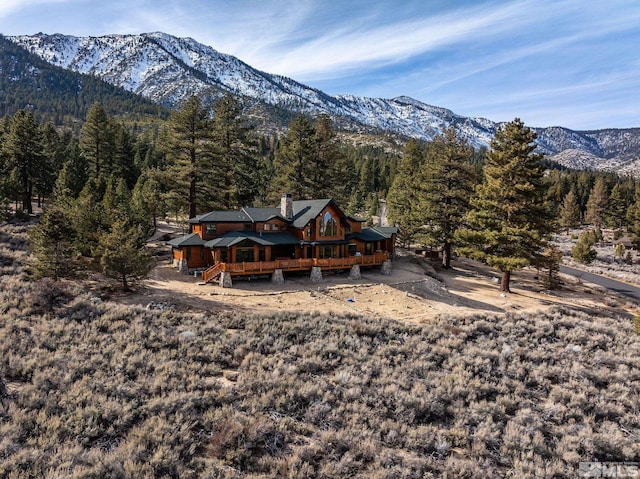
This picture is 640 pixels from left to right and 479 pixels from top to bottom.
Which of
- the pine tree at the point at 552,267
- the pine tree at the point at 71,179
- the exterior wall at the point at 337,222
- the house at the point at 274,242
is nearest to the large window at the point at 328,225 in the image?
the house at the point at 274,242

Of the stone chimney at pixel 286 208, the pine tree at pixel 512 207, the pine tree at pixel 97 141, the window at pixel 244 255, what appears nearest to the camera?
the window at pixel 244 255

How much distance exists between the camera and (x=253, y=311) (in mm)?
20953

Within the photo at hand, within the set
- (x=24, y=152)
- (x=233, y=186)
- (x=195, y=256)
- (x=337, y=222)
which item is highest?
(x=24, y=152)

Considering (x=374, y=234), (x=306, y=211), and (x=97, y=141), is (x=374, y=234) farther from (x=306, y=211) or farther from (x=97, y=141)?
(x=97, y=141)

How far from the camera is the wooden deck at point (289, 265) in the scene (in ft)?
87.7

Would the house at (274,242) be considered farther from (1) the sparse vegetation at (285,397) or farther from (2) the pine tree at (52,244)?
(1) the sparse vegetation at (285,397)

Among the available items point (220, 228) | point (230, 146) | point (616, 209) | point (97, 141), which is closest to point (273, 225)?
point (220, 228)

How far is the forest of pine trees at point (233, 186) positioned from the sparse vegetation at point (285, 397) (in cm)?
543

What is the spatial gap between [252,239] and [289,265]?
137 inches

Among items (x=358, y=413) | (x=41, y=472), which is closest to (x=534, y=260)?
(x=358, y=413)

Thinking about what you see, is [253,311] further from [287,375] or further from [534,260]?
[534,260]

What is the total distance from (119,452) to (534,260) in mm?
30244

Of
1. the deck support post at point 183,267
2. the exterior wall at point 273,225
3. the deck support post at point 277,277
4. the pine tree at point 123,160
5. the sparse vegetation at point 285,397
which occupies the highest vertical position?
the pine tree at point 123,160

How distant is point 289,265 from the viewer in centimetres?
2939
